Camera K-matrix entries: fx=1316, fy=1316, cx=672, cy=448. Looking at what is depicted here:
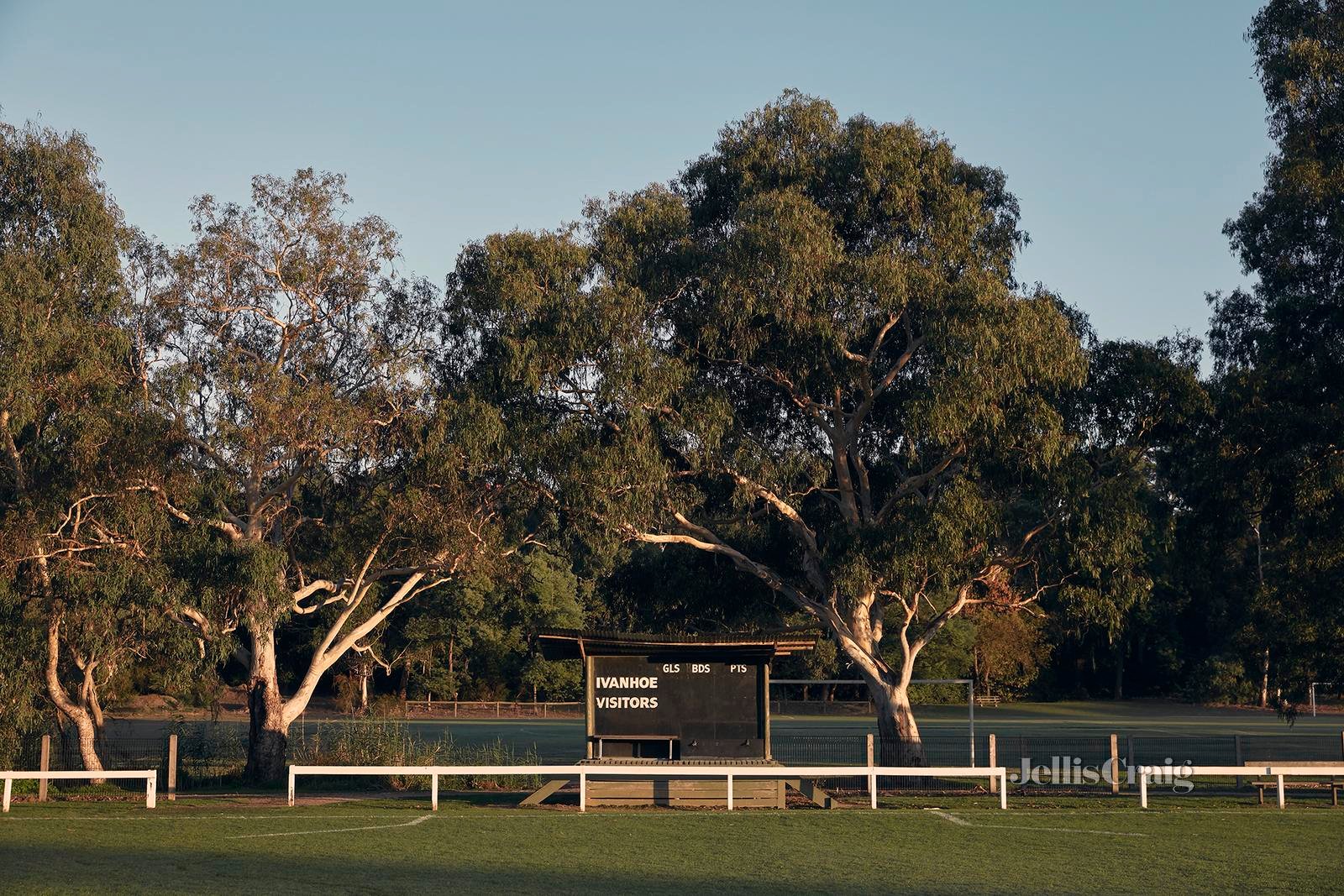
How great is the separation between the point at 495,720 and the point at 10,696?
41.3m

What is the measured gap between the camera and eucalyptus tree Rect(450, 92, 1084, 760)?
2811cm

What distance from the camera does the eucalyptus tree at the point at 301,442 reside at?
93.1ft

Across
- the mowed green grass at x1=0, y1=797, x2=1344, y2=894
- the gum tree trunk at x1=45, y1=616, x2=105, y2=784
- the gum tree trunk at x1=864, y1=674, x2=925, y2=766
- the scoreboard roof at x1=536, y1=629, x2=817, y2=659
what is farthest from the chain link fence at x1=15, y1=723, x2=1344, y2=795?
the mowed green grass at x1=0, y1=797, x2=1344, y2=894

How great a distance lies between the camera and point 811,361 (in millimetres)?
29656

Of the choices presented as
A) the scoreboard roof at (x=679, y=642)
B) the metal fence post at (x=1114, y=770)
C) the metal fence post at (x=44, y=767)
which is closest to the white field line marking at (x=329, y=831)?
the scoreboard roof at (x=679, y=642)

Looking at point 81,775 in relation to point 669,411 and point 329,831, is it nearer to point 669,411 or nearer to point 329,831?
point 329,831

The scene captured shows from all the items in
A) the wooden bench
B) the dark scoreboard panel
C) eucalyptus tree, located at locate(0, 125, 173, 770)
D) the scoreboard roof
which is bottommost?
the wooden bench

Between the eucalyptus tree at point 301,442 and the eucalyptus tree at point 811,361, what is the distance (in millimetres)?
1913

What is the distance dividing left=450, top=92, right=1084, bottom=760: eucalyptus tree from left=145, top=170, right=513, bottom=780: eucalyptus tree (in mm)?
1913

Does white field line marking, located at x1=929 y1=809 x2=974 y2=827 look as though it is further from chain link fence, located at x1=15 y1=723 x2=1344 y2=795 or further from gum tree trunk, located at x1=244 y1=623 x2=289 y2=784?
gum tree trunk, located at x1=244 y1=623 x2=289 y2=784

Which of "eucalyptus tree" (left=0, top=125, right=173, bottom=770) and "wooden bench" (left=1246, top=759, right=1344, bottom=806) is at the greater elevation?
"eucalyptus tree" (left=0, top=125, right=173, bottom=770)

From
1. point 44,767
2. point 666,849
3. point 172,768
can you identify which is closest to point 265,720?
point 172,768

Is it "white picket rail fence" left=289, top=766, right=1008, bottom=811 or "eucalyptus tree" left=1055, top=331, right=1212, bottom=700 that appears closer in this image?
"white picket rail fence" left=289, top=766, right=1008, bottom=811

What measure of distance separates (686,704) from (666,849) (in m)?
7.92
